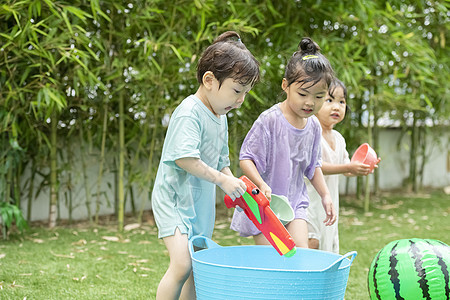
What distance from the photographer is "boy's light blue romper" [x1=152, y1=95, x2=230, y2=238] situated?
202cm

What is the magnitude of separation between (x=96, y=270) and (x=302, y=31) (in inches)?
109

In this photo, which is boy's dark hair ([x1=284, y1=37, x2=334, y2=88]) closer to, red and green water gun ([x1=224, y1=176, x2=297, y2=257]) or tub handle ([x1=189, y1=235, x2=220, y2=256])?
red and green water gun ([x1=224, y1=176, x2=297, y2=257])

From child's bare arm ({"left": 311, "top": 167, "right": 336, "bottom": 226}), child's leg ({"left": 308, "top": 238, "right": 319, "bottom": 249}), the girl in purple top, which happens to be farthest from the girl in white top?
the girl in purple top

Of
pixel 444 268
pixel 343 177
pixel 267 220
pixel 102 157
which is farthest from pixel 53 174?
pixel 343 177

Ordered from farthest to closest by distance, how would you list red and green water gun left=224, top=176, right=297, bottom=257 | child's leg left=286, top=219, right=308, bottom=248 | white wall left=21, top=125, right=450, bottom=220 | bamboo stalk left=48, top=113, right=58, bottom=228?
white wall left=21, top=125, right=450, bottom=220
bamboo stalk left=48, top=113, right=58, bottom=228
child's leg left=286, top=219, right=308, bottom=248
red and green water gun left=224, top=176, right=297, bottom=257

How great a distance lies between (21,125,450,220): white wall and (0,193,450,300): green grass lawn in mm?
297

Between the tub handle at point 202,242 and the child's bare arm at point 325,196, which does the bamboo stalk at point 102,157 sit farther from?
the tub handle at point 202,242

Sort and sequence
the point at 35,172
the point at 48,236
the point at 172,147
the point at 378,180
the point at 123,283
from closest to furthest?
the point at 172,147
the point at 123,283
the point at 48,236
the point at 35,172
the point at 378,180

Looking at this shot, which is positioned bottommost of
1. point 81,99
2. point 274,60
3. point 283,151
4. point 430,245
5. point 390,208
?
point 390,208

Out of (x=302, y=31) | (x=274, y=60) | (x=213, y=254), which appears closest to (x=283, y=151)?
(x=213, y=254)

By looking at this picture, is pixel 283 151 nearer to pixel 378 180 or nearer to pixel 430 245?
pixel 430 245

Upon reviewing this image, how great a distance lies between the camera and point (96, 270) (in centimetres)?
342

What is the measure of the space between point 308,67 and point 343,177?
526cm

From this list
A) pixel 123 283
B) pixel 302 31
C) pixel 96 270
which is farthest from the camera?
pixel 302 31
